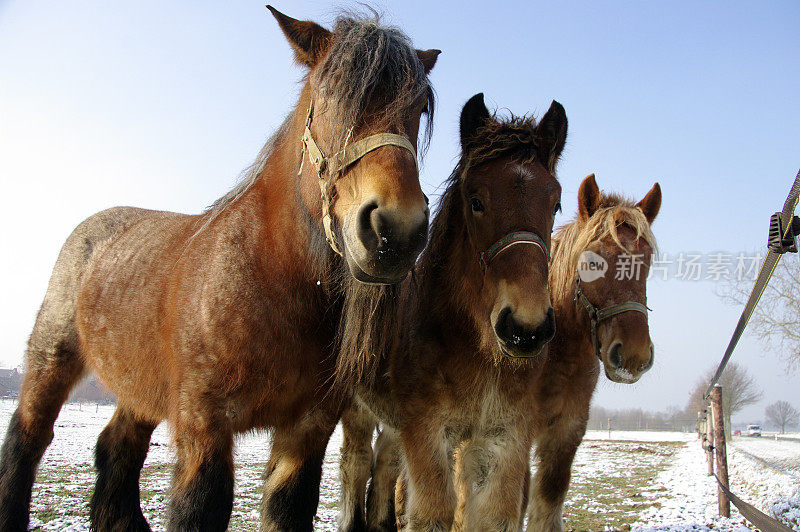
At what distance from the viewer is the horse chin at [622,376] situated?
3.62 metres

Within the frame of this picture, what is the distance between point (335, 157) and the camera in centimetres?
221

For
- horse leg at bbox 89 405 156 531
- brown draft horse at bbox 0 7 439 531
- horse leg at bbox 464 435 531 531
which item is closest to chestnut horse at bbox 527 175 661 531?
horse leg at bbox 464 435 531 531

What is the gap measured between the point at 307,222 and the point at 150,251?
5.28 ft

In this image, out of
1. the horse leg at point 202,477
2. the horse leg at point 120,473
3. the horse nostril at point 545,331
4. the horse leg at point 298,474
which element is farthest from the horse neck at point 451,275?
the horse leg at point 120,473

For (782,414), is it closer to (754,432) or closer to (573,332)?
(754,432)

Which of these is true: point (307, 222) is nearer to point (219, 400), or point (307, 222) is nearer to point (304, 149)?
point (304, 149)

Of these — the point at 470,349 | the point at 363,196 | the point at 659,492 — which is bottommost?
the point at 659,492

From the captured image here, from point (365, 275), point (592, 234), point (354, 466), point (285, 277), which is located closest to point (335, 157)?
point (365, 275)

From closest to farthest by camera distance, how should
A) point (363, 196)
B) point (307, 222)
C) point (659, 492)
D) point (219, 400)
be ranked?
1. point (363, 196)
2. point (219, 400)
3. point (307, 222)
4. point (659, 492)

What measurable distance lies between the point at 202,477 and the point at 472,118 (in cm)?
269

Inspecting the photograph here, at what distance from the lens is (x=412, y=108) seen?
7.77ft

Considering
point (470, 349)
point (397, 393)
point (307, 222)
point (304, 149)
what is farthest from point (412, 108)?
point (397, 393)

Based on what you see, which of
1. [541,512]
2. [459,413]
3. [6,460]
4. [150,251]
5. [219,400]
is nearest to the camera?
[219,400]

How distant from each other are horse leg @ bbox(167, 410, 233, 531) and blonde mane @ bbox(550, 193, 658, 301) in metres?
3.10
